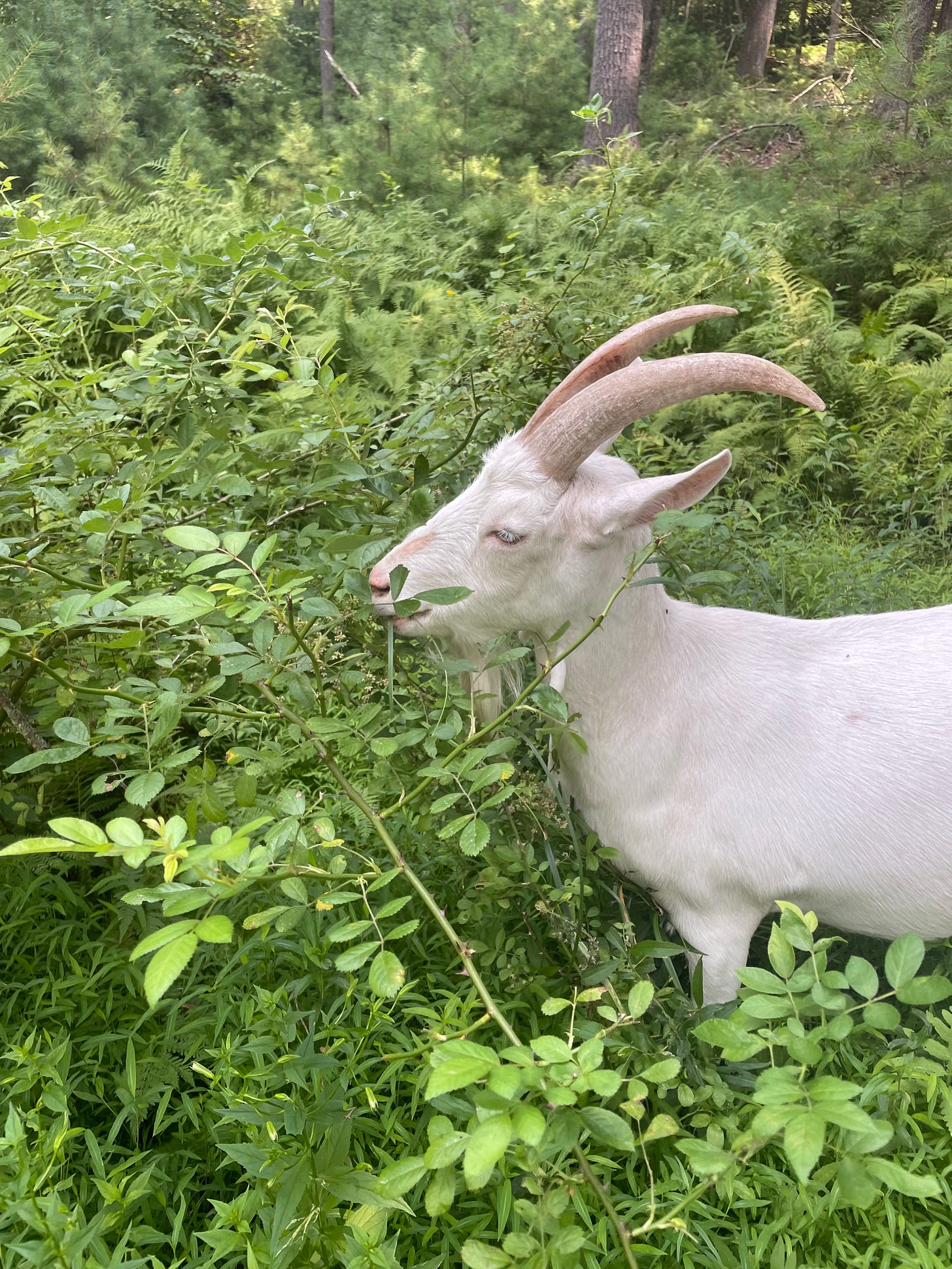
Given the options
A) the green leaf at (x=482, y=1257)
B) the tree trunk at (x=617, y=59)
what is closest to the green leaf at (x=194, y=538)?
the green leaf at (x=482, y=1257)

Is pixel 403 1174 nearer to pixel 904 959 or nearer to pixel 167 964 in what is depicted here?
pixel 167 964

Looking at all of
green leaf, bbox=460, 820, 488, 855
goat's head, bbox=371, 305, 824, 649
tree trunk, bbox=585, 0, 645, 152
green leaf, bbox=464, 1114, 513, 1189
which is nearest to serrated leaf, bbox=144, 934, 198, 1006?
green leaf, bbox=464, 1114, 513, 1189

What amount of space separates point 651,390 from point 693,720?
86 centimetres

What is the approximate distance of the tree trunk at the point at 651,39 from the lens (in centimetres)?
1424

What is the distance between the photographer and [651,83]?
14609 mm

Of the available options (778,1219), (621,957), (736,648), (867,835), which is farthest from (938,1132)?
(736,648)

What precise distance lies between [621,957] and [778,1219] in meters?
0.62

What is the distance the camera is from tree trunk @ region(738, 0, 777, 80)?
15062 mm

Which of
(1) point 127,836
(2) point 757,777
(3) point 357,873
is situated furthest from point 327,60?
(1) point 127,836

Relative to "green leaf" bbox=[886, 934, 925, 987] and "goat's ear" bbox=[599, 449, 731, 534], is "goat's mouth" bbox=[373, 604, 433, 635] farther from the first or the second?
"green leaf" bbox=[886, 934, 925, 987]

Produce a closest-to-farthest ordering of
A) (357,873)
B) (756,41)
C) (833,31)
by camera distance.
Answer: (357,873) → (756,41) → (833,31)

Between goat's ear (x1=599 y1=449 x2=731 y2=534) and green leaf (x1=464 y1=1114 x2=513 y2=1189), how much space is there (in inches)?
54.0

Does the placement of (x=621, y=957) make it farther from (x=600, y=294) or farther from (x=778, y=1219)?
(x=600, y=294)

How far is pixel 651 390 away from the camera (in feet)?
6.47
